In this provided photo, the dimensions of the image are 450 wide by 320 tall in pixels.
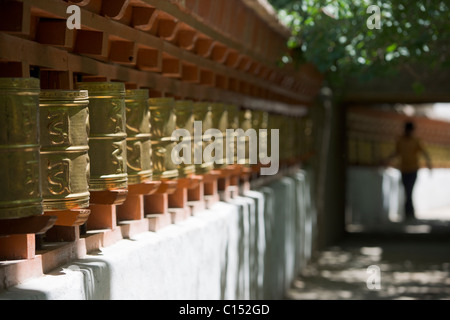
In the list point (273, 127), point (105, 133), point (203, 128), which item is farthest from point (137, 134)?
point (273, 127)

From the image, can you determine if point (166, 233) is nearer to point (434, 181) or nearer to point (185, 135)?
point (185, 135)

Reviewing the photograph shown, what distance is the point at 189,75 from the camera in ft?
31.0

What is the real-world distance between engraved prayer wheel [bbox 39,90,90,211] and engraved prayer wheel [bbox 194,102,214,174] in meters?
3.80

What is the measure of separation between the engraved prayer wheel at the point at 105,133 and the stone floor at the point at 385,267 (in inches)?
342

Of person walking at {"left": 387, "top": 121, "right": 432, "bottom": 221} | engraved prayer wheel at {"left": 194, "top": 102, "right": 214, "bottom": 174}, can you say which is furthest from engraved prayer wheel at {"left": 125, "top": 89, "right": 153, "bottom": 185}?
person walking at {"left": 387, "top": 121, "right": 432, "bottom": 221}

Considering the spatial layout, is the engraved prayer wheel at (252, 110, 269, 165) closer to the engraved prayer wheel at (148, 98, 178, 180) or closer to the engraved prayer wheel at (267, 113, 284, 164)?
the engraved prayer wheel at (267, 113, 284, 164)

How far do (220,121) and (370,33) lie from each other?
2285 millimetres

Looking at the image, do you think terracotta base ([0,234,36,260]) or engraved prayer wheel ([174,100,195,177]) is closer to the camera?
terracotta base ([0,234,36,260])

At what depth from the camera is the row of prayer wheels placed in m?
4.62

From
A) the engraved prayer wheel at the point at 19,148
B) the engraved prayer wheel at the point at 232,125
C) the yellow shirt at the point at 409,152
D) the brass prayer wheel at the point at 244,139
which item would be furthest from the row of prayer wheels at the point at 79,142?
the yellow shirt at the point at 409,152

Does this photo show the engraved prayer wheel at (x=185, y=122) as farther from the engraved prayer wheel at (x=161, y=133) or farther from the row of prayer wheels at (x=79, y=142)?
the engraved prayer wheel at (x=161, y=133)

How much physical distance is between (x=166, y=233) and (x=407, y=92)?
39.5 ft

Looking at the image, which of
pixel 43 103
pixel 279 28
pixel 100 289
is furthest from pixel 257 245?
pixel 43 103

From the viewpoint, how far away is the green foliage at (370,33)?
11.0 m
